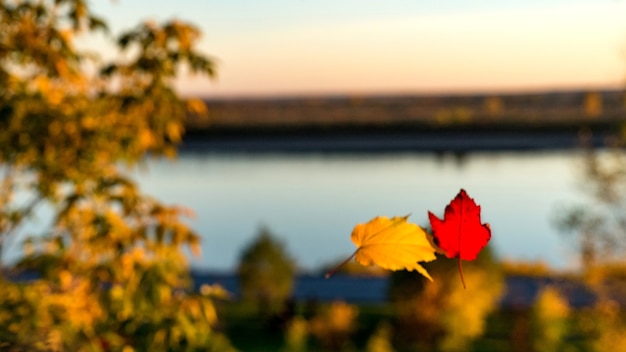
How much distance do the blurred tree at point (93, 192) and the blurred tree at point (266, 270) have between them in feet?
37.8

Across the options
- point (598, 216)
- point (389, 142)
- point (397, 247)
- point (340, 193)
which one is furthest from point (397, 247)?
point (389, 142)

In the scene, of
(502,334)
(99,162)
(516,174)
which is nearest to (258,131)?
(516,174)

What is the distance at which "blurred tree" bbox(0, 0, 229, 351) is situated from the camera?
4.31 metres

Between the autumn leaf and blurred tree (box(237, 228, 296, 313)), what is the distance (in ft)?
52.3

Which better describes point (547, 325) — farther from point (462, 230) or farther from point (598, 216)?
point (462, 230)

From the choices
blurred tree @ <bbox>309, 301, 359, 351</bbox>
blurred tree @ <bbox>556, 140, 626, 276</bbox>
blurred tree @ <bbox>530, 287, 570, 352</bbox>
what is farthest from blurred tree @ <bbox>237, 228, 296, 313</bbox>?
blurred tree @ <bbox>556, 140, 626, 276</bbox>

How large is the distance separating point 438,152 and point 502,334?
5461 cm

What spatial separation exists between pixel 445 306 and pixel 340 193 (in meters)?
30.0

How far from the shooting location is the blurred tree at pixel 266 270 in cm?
1722

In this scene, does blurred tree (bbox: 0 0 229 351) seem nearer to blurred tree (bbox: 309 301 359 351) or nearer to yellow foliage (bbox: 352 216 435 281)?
yellow foliage (bbox: 352 216 435 281)

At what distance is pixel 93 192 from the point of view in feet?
15.5

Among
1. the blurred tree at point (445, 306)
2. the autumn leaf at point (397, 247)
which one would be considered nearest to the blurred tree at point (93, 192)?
the autumn leaf at point (397, 247)

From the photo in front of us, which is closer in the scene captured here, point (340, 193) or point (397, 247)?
point (397, 247)

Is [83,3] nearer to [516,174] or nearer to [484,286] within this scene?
[484,286]
